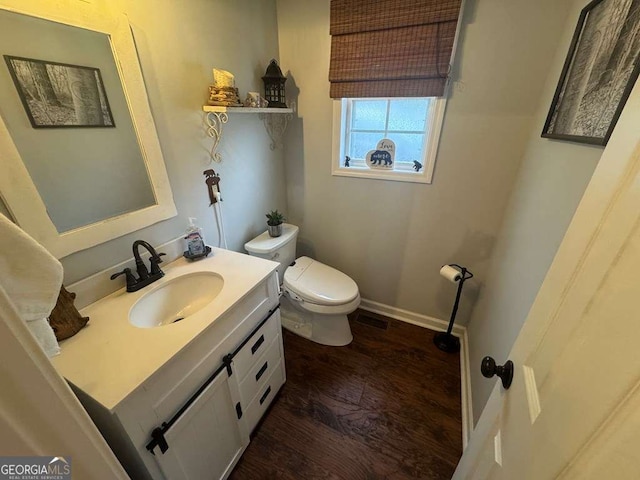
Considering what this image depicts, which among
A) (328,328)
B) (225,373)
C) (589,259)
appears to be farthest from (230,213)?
(589,259)

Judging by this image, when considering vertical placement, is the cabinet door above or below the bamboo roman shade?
below

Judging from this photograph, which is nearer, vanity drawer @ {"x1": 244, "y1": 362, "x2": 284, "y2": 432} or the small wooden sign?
vanity drawer @ {"x1": 244, "y1": 362, "x2": 284, "y2": 432}

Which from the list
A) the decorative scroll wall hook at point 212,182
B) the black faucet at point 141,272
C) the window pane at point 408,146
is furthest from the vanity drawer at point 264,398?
the window pane at point 408,146

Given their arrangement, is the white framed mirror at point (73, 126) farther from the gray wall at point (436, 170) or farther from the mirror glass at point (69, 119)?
the gray wall at point (436, 170)

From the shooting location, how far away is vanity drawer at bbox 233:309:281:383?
1099mm

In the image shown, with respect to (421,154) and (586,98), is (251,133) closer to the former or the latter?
(421,154)

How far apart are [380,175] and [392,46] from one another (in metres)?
0.69

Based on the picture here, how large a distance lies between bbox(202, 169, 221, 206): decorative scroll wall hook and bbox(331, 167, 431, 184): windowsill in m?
0.80

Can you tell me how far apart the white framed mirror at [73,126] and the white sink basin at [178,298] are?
0.29m

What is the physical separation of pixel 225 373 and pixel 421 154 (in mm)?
1610

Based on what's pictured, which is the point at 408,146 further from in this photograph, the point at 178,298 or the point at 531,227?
the point at 178,298

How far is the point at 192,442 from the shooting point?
92 centimetres

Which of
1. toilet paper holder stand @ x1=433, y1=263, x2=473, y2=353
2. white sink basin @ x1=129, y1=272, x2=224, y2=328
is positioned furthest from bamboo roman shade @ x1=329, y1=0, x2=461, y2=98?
white sink basin @ x1=129, y1=272, x2=224, y2=328

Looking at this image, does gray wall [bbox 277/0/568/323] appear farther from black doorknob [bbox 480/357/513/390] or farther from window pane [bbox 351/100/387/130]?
black doorknob [bbox 480/357/513/390]
